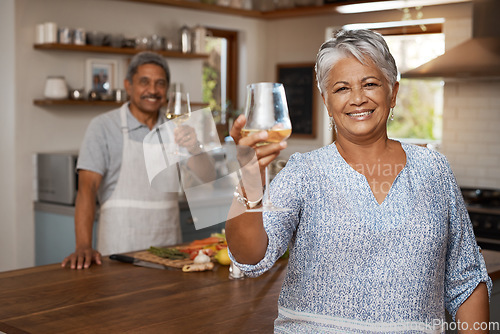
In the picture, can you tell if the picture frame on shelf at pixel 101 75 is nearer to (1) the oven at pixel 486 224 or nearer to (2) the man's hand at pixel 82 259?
(2) the man's hand at pixel 82 259

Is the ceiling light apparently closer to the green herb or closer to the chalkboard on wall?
the chalkboard on wall

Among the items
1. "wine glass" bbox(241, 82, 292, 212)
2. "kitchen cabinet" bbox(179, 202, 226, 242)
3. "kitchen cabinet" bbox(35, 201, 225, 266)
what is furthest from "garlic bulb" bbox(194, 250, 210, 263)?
"kitchen cabinet" bbox(179, 202, 226, 242)

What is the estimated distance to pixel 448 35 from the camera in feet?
17.2

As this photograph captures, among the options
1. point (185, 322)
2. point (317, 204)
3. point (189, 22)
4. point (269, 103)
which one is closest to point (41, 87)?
point (189, 22)

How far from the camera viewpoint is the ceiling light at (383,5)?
5.03 meters

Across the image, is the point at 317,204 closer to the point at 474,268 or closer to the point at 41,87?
the point at 474,268

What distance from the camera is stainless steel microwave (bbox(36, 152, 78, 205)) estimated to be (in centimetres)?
429

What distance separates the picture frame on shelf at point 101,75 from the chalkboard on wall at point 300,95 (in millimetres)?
1837

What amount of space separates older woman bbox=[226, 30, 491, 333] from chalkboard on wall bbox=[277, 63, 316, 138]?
4595 mm

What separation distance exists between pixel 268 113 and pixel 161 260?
5.20 feet

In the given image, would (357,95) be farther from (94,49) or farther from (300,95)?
(300,95)

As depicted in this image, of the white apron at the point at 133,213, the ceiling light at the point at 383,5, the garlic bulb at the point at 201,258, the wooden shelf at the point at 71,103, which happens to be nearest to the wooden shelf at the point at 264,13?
the ceiling light at the point at 383,5

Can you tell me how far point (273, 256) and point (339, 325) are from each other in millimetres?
236

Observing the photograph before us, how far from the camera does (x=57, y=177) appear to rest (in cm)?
436
